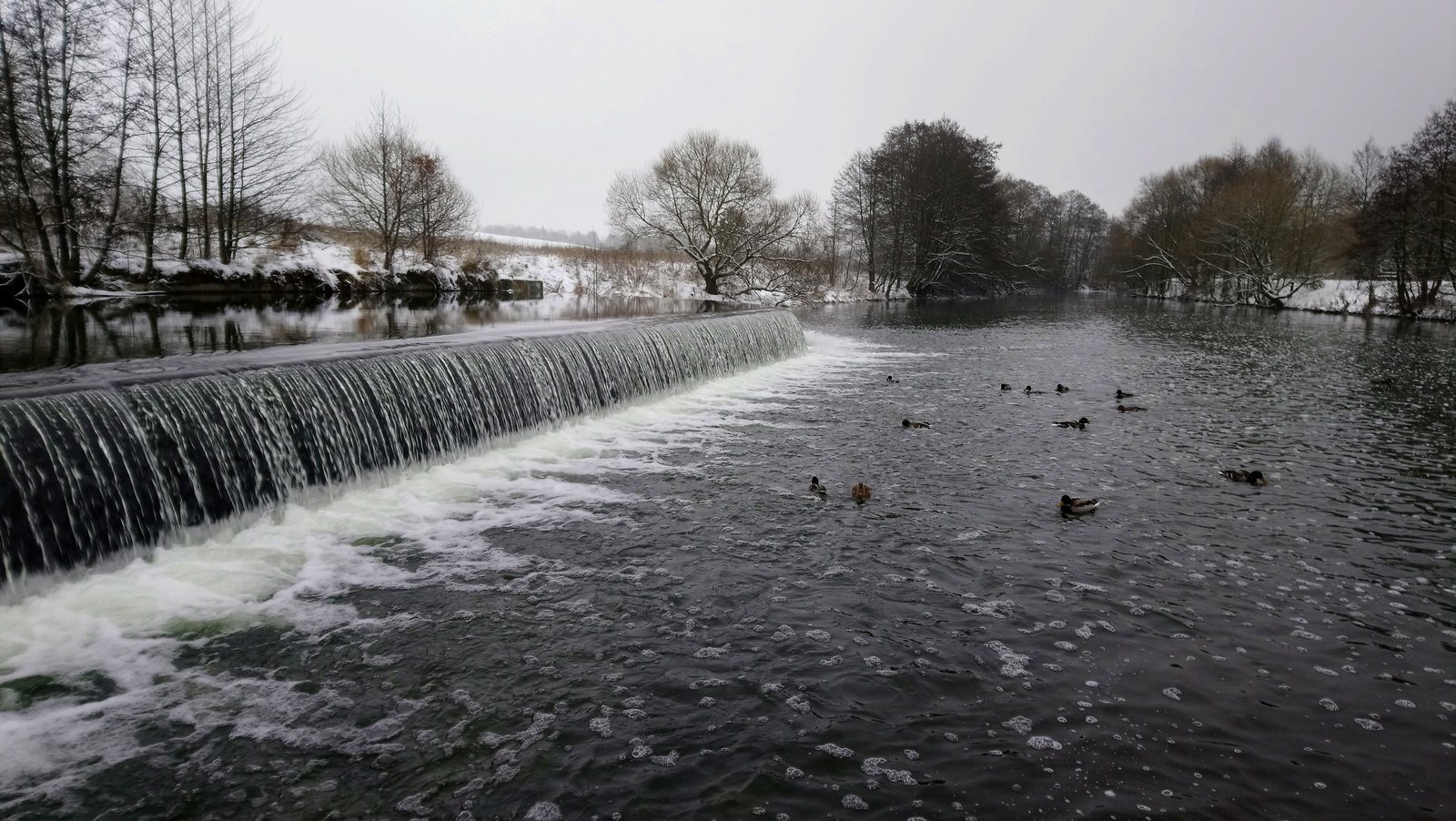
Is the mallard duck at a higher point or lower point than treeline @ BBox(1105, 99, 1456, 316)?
lower

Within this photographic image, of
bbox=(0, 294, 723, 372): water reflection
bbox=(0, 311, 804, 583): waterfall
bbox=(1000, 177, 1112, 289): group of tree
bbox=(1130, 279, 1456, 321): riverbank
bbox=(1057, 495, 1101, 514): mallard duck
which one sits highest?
bbox=(1000, 177, 1112, 289): group of tree

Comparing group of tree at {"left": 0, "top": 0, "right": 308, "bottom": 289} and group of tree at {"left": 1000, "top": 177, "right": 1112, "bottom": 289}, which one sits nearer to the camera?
group of tree at {"left": 0, "top": 0, "right": 308, "bottom": 289}

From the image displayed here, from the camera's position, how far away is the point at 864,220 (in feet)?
186

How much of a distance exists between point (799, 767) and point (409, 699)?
1955 mm

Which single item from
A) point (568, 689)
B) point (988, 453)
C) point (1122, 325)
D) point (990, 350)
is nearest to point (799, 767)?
point (568, 689)

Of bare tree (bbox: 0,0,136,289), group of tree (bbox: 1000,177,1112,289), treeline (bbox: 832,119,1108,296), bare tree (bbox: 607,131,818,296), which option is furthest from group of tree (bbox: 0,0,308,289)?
group of tree (bbox: 1000,177,1112,289)

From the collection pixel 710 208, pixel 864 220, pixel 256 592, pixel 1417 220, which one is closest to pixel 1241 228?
pixel 1417 220

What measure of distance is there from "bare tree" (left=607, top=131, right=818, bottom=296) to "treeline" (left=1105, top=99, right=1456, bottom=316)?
91.9 feet

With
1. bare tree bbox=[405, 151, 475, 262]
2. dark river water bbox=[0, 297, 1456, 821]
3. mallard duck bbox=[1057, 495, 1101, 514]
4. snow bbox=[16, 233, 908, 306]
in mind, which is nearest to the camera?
dark river water bbox=[0, 297, 1456, 821]

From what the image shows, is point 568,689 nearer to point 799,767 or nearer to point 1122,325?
point 799,767

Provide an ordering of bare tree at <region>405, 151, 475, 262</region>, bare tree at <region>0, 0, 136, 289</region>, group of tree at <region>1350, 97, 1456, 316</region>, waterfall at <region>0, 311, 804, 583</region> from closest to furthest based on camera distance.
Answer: waterfall at <region>0, 311, 804, 583</region> → bare tree at <region>0, 0, 136, 289</region> → group of tree at <region>1350, 97, 1456, 316</region> → bare tree at <region>405, 151, 475, 262</region>

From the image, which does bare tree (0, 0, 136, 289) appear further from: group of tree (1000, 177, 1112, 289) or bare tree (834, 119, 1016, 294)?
group of tree (1000, 177, 1112, 289)

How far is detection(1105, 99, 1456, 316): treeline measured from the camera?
32.9 metres

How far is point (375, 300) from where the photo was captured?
80.4ft
